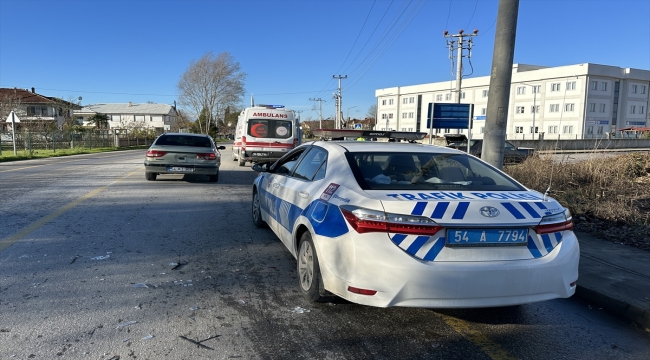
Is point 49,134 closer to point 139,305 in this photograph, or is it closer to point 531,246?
point 139,305

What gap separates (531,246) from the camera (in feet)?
10.4

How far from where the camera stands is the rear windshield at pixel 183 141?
40.1 ft

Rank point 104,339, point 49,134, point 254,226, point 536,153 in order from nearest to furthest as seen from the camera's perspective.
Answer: point 104,339 < point 254,226 < point 536,153 < point 49,134

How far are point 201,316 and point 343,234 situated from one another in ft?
4.52

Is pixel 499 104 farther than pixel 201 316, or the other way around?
pixel 499 104

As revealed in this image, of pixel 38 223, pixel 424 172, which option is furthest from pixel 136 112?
pixel 424 172

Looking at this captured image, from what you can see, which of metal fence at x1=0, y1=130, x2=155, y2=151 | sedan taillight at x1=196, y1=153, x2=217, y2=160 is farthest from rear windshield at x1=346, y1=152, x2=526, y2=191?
metal fence at x1=0, y1=130, x2=155, y2=151

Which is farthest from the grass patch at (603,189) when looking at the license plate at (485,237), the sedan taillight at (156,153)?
the sedan taillight at (156,153)

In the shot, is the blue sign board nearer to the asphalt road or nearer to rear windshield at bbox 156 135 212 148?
rear windshield at bbox 156 135 212 148

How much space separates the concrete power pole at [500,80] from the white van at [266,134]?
36.3ft

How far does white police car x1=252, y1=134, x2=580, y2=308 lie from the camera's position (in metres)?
3.03

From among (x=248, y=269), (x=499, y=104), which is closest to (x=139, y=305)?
(x=248, y=269)

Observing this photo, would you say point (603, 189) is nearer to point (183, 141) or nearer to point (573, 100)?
point (183, 141)

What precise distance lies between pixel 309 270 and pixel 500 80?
5.03m
